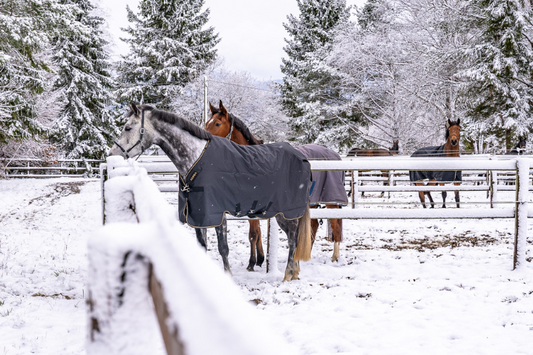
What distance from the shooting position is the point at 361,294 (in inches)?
150

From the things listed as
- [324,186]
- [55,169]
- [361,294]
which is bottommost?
[361,294]

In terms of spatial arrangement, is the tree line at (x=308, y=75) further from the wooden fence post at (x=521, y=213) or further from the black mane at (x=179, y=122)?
the wooden fence post at (x=521, y=213)

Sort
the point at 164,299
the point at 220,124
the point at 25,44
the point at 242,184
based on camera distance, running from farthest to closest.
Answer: the point at 25,44
the point at 220,124
the point at 242,184
the point at 164,299

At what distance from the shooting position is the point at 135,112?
3.95 meters

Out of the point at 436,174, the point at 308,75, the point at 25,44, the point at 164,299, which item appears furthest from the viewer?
the point at 308,75

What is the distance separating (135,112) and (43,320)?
6.85 feet

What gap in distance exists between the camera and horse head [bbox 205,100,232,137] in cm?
507

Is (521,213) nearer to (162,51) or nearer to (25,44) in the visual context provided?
(25,44)

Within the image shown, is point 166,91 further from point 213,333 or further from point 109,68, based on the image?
point 213,333

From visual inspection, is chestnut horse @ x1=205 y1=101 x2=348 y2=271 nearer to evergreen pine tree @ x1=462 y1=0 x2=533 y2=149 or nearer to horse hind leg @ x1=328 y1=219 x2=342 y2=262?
horse hind leg @ x1=328 y1=219 x2=342 y2=262

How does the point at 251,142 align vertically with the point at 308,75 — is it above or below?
below

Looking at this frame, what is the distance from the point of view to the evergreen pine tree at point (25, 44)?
7.14m

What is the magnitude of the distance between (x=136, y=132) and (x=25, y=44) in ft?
18.2

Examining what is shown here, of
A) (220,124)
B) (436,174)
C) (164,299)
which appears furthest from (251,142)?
(436,174)
